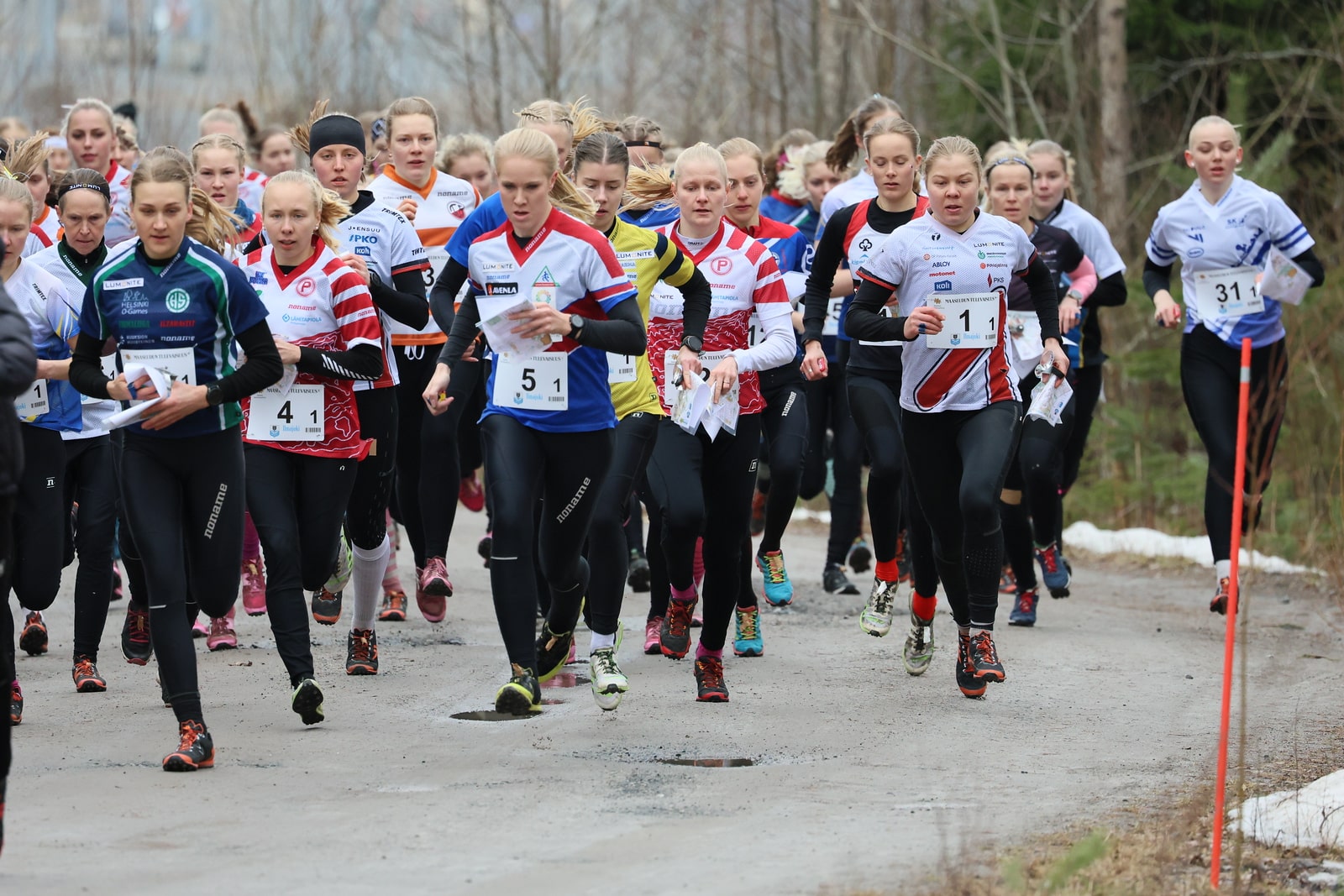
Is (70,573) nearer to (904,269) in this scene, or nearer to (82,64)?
(904,269)

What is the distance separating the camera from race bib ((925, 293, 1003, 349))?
776cm

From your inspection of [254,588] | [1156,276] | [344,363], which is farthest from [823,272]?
[254,588]

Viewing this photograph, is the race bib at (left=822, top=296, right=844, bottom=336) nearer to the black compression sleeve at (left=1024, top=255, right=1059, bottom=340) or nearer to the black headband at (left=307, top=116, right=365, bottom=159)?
the black compression sleeve at (left=1024, top=255, right=1059, bottom=340)

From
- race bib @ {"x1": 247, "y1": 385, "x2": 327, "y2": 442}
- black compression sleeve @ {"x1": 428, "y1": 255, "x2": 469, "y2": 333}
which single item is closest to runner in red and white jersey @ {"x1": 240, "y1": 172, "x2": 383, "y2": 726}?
race bib @ {"x1": 247, "y1": 385, "x2": 327, "y2": 442}

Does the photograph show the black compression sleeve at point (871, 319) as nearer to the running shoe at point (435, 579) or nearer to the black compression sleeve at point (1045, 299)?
the black compression sleeve at point (1045, 299)

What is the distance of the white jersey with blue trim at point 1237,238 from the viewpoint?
9.88 m

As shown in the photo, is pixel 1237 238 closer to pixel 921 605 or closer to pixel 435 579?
pixel 921 605

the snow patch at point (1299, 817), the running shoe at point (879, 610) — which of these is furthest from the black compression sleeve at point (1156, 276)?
the snow patch at point (1299, 817)

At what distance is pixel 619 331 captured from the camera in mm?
6875

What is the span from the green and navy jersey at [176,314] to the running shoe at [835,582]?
16.7 feet

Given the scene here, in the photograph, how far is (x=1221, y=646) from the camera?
9.53 metres

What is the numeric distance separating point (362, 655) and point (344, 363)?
4.56 feet

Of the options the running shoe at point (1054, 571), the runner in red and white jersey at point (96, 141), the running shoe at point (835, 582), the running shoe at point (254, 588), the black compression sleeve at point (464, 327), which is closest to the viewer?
the black compression sleeve at point (464, 327)

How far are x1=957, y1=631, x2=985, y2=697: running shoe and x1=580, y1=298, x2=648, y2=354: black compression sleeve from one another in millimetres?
1872
